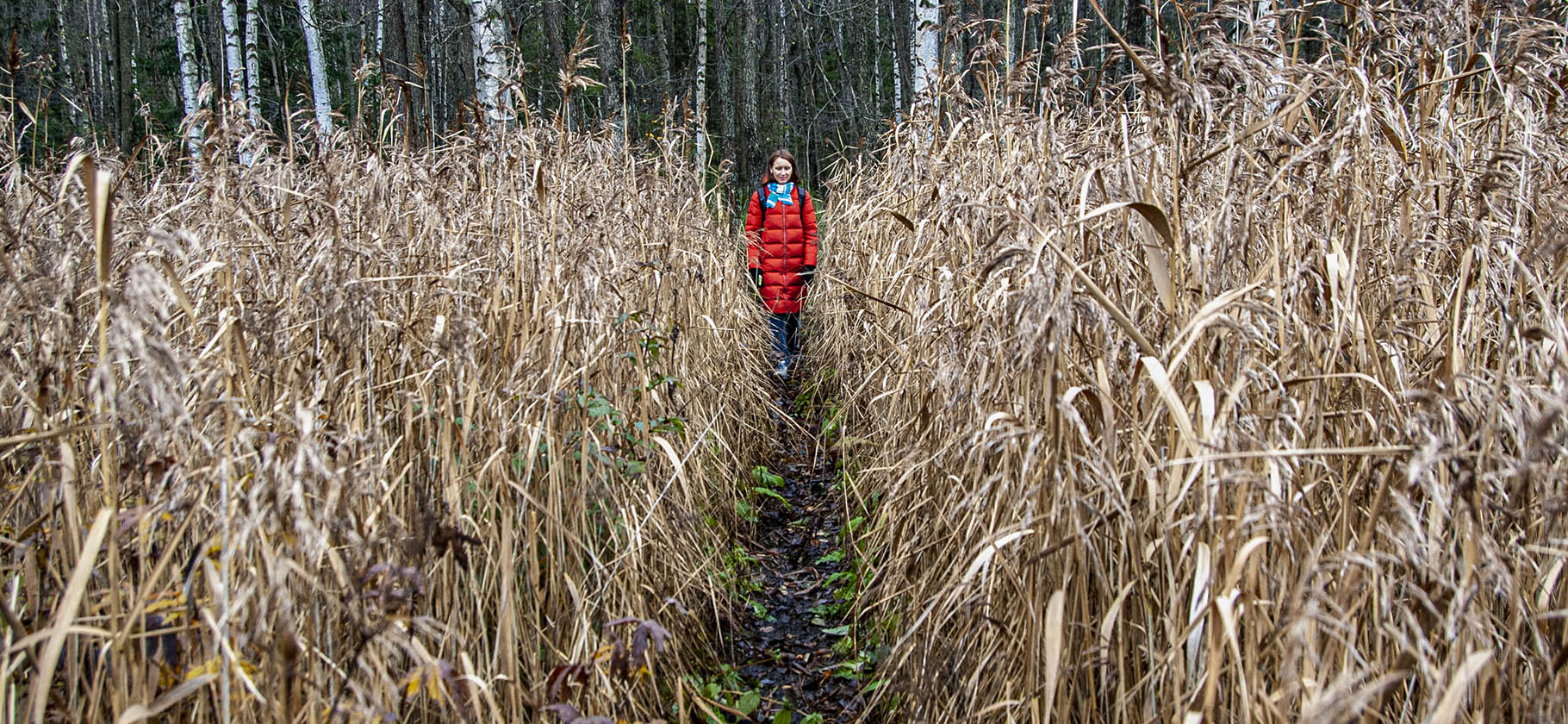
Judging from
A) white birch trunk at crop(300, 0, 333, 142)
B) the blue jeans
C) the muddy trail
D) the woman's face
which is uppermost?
white birch trunk at crop(300, 0, 333, 142)

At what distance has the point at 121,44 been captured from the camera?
13.3m

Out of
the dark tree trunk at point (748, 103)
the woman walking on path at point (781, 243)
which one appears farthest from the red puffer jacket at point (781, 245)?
the dark tree trunk at point (748, 103)

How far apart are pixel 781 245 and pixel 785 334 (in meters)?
0.62

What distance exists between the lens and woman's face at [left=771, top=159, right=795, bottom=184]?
6059mm

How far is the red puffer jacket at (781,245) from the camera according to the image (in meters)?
5.96

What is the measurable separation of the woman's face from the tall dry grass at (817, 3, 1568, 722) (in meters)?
3.73

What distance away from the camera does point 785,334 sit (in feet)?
20.1

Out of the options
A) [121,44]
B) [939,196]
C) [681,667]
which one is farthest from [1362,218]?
[121,44]

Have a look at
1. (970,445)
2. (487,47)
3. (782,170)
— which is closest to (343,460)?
(970,445)

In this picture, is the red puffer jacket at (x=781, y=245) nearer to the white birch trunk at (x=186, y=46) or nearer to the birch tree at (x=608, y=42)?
the birch tree at (x=608, y=42)

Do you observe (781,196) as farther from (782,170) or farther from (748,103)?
(748,103)

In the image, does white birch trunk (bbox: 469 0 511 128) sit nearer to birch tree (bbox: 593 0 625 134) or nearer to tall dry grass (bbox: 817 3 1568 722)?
birch tree (bbox: 593 0 625 134)

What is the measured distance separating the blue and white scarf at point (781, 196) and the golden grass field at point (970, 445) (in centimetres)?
325

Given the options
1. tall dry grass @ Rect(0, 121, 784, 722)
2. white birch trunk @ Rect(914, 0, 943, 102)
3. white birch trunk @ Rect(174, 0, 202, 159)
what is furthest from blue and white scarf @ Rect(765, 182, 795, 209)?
white birch trunk @ Rect(174, 0, 202, 159)
